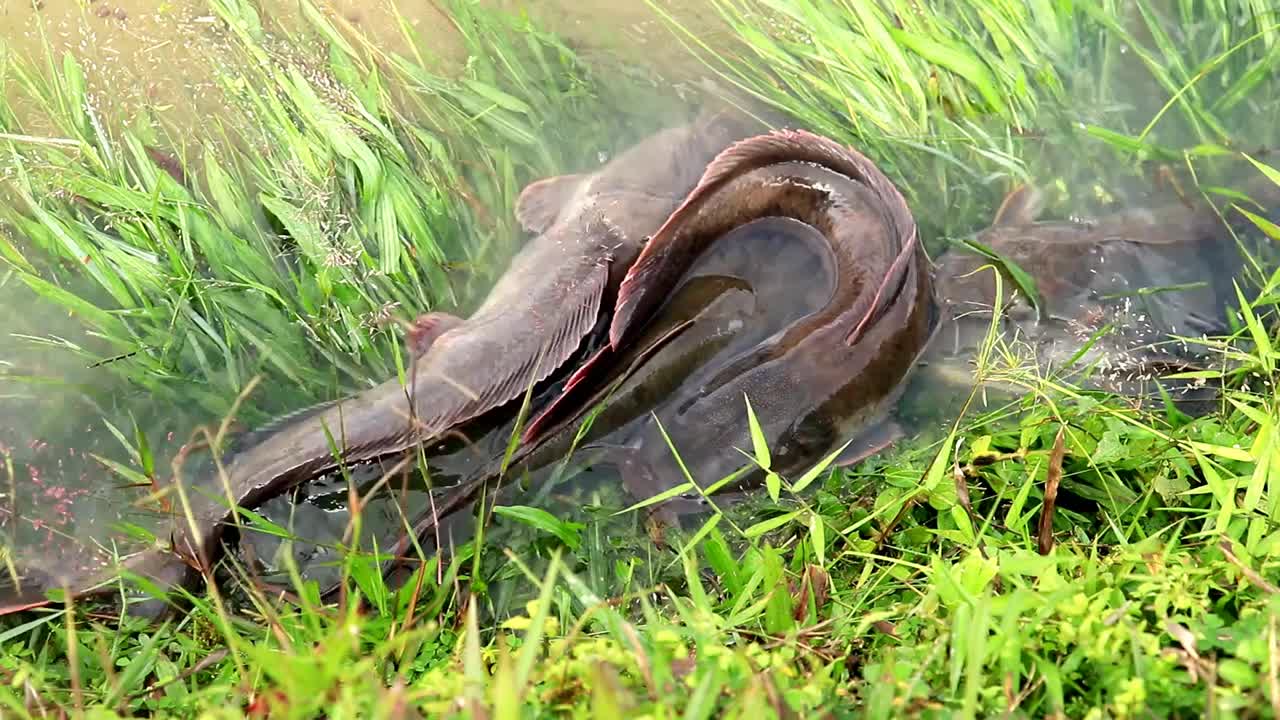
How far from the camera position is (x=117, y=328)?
343 centimetres

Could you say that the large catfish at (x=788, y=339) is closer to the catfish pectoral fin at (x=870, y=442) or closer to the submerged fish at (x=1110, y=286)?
the catfish pectoral fin at (x=870, y=442)

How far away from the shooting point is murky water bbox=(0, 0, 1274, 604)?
3373 mm

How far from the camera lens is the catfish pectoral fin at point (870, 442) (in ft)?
10.9

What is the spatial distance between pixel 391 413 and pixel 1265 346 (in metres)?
3.26

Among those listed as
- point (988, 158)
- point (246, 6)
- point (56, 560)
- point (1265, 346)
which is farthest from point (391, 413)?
point (1265, 346)

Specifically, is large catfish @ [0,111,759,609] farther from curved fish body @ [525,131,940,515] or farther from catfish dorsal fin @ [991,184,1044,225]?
catfish dorsal fin @ [991,184,1044,225]

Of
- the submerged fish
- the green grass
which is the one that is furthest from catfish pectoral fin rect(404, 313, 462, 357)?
the submerged fish

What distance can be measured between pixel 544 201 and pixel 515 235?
0.20 m

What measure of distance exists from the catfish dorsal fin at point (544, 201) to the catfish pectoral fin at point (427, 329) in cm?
54

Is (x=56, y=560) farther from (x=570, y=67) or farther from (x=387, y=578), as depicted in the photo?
(x=570, y=67)

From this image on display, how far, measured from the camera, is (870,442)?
335 centimetres

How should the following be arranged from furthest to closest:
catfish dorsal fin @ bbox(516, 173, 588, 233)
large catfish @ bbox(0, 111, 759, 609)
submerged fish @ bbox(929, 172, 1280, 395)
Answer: catfish dorsal fin @ bbox(516, 173, 588, 233) → submerged fish @ bbox(929, 172, 1280, 395) → large catfish @ bbox(0, 111, 759, 609)

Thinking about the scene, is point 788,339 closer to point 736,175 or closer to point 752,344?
point 752,344

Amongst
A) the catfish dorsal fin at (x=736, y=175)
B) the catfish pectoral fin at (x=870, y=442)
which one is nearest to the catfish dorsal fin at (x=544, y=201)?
the catfish dorsal fin at (x=736, y=175)
